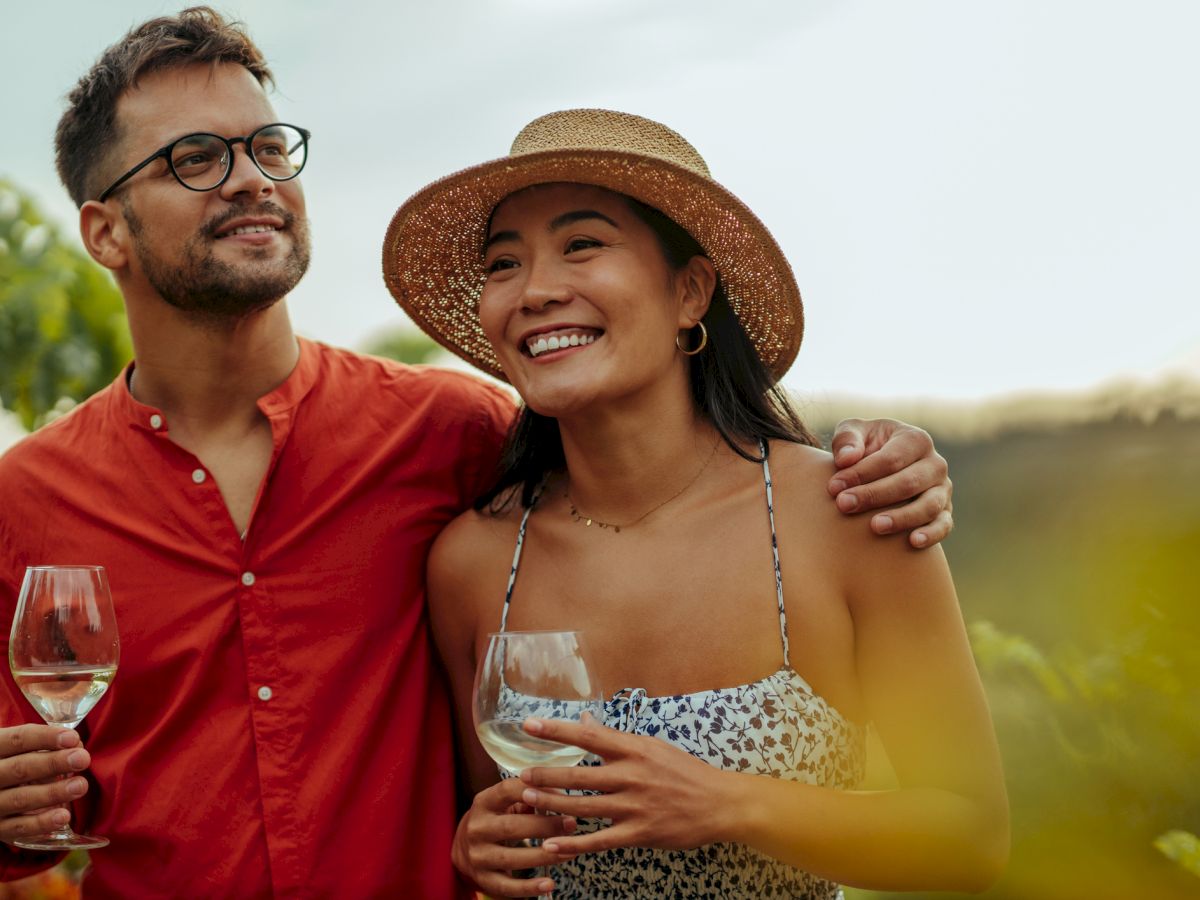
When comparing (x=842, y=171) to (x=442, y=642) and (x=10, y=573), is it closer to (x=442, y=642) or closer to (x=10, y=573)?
(x=442, y=642)

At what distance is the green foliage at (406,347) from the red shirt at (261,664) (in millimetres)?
13083

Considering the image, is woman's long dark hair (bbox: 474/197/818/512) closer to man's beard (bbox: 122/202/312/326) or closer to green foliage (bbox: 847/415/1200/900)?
man's beard (bbox: 122/202/312/326)

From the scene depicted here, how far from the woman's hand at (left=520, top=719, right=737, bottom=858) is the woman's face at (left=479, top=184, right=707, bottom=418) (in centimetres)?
102

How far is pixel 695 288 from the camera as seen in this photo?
11.9ft

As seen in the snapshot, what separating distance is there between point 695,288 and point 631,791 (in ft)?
5.10

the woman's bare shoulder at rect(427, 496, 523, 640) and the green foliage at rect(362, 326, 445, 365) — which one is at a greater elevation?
the green foliage at rect(362, 326, 445, 365)

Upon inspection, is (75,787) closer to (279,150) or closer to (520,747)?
(520,747)

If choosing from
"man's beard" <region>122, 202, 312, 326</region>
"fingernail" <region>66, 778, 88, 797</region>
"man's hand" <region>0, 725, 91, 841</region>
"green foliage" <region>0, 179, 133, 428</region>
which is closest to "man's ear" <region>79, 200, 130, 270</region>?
"man's beard" <region>122, 202, 312, 326</region>

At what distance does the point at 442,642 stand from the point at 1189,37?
5498 mm

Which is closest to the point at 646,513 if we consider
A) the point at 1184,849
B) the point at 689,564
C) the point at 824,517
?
the point at 689,564

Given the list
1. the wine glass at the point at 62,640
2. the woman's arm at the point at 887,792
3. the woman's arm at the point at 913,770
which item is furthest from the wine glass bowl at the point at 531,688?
the wine glass at the point at 62,640

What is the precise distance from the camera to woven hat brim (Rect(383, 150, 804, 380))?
10.9 feet

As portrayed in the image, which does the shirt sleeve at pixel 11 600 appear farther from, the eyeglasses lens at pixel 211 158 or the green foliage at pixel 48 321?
the green foliage at pixel 48 321

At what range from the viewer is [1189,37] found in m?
6.92
